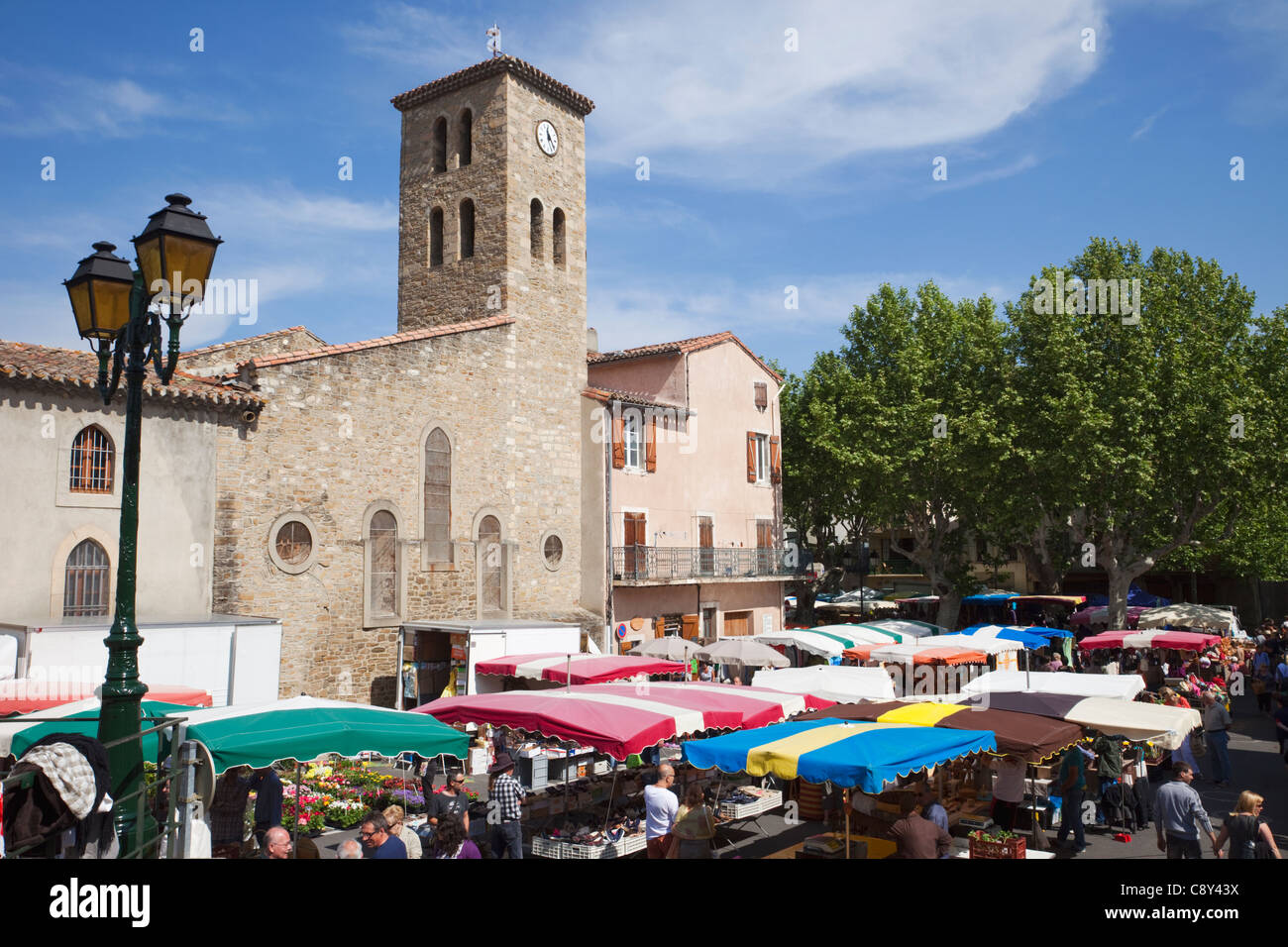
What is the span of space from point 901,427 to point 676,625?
1192 cm

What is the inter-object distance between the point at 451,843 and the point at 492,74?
66.9ft

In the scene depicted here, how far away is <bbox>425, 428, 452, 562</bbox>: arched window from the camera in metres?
21.1

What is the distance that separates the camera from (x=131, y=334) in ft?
21.2

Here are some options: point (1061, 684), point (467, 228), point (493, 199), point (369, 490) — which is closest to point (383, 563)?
point (369, 490)

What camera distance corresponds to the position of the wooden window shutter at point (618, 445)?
25000 mm

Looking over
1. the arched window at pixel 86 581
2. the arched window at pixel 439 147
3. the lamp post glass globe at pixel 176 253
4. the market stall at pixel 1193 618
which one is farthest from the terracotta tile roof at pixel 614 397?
the lamp post glass globe at pixel 176 253

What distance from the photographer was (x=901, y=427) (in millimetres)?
33031

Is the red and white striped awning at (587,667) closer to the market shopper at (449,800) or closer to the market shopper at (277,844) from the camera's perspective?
the market shopper at (449,800)

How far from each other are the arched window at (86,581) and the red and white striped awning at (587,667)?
7.10 metres

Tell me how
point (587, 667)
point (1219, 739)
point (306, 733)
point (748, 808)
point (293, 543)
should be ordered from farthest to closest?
1. point (293, 543)
2. point (587, 667)
3. point (1219, 739)
4. point (748, 808)
5. point (306, 733)

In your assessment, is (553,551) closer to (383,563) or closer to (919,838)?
(383,563)
